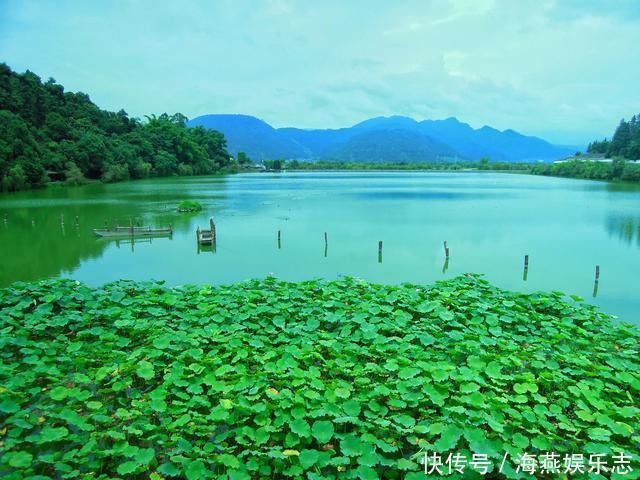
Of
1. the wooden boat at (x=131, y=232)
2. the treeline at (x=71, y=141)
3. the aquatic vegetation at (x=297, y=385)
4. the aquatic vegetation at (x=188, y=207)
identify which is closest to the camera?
the aquatic vegetation at (x=297, y=385)

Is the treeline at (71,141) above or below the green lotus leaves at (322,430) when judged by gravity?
above

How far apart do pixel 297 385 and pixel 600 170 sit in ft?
249

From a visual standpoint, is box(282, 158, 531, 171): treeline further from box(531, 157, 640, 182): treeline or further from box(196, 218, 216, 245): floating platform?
box(196, 218, 216, 245): floating platform

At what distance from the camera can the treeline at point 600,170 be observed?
59094 mm

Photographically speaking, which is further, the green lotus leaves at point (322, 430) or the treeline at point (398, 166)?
the treeline at point (398, 166)

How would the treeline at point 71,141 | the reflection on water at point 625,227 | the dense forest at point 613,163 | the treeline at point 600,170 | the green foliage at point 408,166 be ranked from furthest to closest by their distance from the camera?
the green foliage at point 408,166 < the dense forest at point 613,163 < the treeline at point 600,170 < the treeline at point 71,141 < the reflection on water at point 625,227

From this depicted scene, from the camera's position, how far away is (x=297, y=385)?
15.6 ft

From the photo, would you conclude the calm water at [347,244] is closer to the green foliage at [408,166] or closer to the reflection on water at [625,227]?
the reflection on water at [625,227]

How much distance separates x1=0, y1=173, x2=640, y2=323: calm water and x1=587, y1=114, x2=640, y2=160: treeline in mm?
51929

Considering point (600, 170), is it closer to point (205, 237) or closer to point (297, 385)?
point (205, 237)

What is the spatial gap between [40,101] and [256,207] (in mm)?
36816

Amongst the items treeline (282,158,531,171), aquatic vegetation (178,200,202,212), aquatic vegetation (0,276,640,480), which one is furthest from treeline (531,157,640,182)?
aquatic vegetation (0,276,640,480)

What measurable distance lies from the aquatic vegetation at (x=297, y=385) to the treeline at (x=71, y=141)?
3944cm

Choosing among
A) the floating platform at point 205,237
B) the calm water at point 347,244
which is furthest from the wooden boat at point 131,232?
the floating platform at point 205,237
